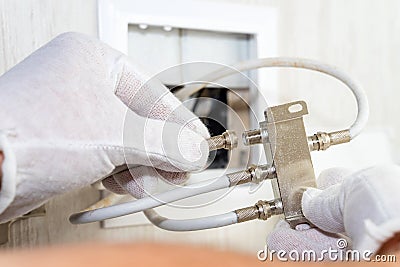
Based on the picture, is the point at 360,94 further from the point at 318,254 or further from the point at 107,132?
the point at 107,132

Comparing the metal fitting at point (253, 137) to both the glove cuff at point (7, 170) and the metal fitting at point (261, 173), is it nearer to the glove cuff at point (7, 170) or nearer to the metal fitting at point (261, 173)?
the metal fitting at point (261, 173)

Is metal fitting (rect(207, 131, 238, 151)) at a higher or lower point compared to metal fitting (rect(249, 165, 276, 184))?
higher

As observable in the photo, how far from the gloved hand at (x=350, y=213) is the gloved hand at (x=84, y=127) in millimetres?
115

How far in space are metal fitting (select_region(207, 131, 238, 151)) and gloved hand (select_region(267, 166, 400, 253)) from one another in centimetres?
9

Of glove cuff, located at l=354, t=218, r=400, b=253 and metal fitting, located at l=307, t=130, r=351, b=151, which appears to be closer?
glove cuff, located at l=354, t=218, r=400, b=253

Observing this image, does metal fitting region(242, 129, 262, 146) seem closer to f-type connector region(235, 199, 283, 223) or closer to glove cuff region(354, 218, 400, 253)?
f-type connector region(235, 199, 283, 223)

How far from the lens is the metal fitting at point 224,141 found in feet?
1.82

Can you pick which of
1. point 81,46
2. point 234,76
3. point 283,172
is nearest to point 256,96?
point 234,76

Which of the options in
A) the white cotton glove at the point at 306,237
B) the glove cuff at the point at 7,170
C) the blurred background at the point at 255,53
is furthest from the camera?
the blurred background at the point at 255,53

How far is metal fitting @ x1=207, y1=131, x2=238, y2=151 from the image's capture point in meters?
0.55

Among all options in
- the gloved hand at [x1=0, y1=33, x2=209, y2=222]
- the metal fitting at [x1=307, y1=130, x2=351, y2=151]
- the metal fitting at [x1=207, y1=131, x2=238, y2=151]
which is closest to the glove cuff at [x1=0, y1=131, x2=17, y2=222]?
the gloved hand at [x1=0, y1=33, x2=209, y2=222]

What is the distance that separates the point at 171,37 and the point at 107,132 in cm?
43

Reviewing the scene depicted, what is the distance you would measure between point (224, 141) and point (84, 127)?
0.17 meters

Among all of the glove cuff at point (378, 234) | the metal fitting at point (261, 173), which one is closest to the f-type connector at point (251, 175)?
the metal fitting at point (261, 173)
